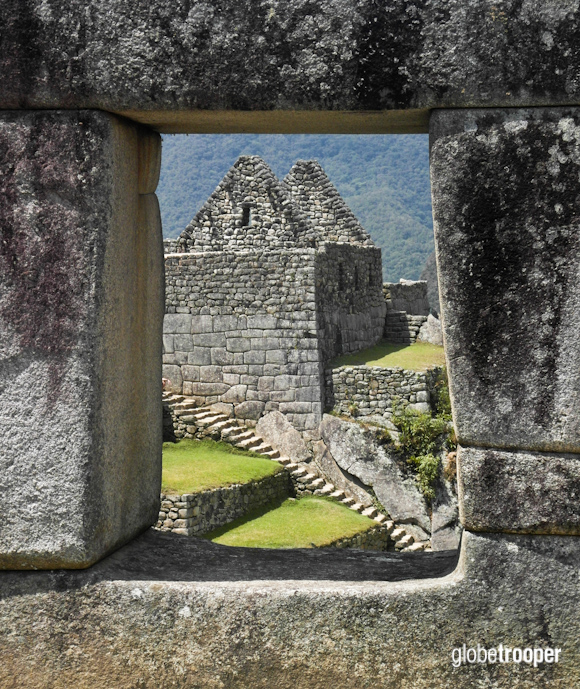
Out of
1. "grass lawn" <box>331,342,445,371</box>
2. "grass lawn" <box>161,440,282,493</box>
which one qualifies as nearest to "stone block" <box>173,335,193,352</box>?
"grass lawn" <box>161,440,282,493</box>

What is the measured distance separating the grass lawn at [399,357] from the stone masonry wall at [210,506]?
4.82m

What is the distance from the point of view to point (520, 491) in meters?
2.60

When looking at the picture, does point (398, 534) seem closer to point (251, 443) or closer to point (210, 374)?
point (251, 443)

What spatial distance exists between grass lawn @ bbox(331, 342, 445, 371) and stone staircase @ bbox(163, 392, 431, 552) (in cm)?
269

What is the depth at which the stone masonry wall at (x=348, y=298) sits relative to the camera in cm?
2017

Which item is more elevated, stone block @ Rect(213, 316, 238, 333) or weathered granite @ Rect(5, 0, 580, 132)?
weathered granite @ Rect(5, 0, 580, 132)

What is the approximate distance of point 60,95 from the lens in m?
2.71

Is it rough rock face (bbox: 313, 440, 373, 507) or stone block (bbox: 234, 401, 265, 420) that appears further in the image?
stone block (bbox: 234, 401, 265, 420)

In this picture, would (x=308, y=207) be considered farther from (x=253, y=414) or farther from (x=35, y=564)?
(x=35, y=564)

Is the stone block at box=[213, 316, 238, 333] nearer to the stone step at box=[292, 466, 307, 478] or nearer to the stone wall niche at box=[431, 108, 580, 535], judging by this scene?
the stone step at box=[292, 466, 307, 478]

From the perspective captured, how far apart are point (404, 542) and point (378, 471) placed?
1.66 meters

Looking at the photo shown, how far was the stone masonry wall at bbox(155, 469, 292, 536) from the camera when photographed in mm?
13812

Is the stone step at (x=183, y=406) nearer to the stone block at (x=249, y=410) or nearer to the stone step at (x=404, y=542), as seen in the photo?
the stone block at (x=249, y=410)

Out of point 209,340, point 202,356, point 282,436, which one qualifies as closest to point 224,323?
point 209,340
